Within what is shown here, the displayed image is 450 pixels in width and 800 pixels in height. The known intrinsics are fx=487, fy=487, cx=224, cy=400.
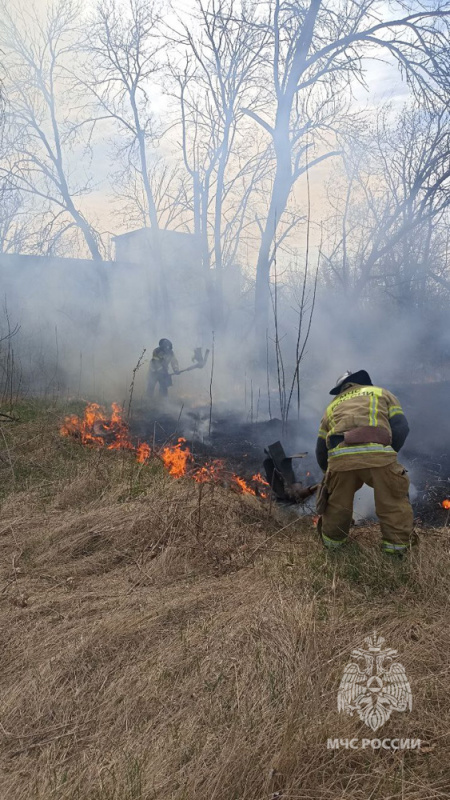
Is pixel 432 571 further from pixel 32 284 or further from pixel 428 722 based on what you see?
pixel 32 284

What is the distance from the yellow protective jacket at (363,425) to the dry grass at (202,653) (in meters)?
0.70

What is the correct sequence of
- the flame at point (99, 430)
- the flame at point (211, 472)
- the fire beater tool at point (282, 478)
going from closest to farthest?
the fire beater tool at point (282, 478)
the flame at point (211, 472)
the flame at point (99, 430)

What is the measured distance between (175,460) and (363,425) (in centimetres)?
331

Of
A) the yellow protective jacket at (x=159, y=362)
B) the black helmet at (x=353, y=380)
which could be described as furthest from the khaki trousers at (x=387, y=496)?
the yellow protective jacket at (x=159, y=362)

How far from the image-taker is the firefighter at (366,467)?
3584mm

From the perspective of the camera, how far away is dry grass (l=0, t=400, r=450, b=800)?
1888 millimetres

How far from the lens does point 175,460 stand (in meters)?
6.49

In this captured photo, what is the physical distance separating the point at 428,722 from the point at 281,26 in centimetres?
1383

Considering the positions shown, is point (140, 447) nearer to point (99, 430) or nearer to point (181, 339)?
point (99, 430)

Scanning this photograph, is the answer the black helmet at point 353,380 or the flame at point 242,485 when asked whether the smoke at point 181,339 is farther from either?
the black helmet at point 353,380

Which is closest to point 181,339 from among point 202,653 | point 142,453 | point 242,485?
point 142,453

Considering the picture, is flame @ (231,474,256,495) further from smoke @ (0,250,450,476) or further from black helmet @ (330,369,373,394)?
smoke @ (0,250,450,476)

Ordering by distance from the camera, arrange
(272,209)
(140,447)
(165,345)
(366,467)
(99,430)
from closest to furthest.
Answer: (366,467) < (140,447) < (99,430) < (165,345) < (272,209)

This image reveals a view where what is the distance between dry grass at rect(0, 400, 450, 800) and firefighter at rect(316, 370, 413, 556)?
0.69ft
